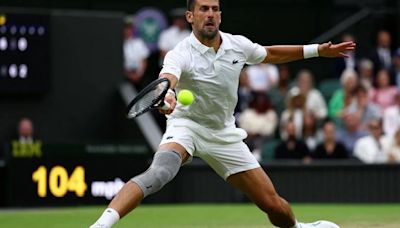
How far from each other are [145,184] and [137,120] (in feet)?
32.8

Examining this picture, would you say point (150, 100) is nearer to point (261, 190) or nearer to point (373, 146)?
point (261, 190)

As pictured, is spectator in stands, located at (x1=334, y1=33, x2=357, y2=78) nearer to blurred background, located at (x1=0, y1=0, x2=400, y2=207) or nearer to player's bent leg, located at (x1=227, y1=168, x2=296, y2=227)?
blurred background, located at (x1=0, y1=0, x2=400, y2=207)

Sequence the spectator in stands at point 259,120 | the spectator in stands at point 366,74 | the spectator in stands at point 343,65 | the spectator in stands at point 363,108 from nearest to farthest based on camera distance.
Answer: the spectator in stands at point 363,108
the spectator in stands at point 259,120
the spectator in stands at point 366,74
the spectator in stands at point 343,65

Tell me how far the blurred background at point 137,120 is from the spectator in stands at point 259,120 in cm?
2

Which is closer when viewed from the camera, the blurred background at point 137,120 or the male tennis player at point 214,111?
the male tennis player at point 214,111

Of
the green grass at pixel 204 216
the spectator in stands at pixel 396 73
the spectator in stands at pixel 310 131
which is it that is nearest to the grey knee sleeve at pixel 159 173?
the green grass at pixel 204 216

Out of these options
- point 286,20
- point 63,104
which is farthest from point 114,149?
point 286,20

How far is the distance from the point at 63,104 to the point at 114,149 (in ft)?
7.18

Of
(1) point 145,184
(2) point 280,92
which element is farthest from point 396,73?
(1) point 145,184

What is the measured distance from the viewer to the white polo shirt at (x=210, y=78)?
872cm

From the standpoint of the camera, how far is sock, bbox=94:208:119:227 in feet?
25.5

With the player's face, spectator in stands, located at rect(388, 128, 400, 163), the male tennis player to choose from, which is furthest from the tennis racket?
spectator in stands, located at rect(388, 128, 400, 163)

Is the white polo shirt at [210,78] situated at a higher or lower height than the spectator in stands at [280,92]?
higher

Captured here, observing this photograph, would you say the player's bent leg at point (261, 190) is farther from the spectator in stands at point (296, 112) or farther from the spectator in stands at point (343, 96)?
the spectator in stands at point (343, 96)
